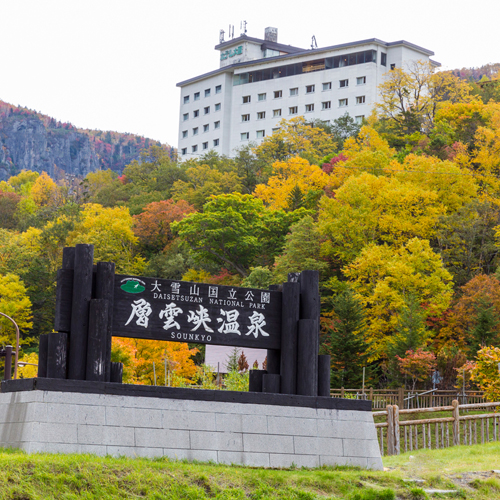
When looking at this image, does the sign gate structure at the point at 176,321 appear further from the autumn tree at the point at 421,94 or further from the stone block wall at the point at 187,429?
the autumn tree at the point at 421,94

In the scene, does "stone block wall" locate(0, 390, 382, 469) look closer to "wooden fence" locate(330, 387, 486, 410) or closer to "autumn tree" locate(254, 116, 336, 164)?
"wooden fence" locate(330, 387, 486, 410)

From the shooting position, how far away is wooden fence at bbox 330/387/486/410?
1201 inches

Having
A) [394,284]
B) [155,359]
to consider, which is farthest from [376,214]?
[155,359]

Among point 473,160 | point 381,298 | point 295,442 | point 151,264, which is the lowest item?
point 295,442

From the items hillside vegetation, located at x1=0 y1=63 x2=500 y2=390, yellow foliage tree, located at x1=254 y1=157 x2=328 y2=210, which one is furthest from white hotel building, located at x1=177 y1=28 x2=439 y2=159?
yellow foliage tree, located at x1=254 y1=157 x2=328 y2=210

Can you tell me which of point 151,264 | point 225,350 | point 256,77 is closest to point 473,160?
point 225,350

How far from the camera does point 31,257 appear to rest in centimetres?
5478

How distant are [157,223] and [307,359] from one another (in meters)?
48.9

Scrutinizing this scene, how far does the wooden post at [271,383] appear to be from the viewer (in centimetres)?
1122

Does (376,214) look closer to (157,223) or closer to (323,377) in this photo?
(157,223)

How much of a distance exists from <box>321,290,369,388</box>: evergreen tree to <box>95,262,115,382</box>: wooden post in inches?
928

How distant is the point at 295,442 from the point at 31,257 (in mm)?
47846

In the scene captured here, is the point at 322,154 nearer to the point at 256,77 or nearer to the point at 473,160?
the point at 256,77

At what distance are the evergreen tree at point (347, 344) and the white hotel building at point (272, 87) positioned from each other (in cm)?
4703
